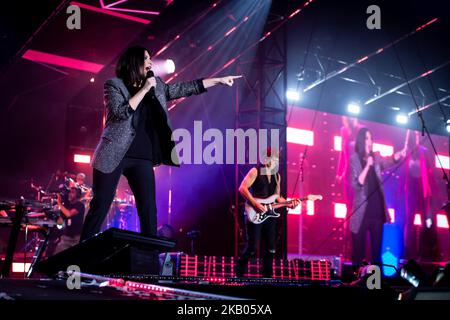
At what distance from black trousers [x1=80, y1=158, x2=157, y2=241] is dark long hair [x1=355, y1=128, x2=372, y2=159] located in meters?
9.95

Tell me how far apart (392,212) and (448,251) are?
2.29m

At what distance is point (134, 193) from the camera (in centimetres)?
391

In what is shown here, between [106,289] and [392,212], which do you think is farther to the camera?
[392,212]

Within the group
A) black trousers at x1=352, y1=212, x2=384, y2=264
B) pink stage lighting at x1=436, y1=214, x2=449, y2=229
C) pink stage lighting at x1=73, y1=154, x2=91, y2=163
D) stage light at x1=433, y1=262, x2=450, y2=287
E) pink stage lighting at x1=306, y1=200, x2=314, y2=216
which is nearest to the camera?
stage light at x1=433, y1=262, x2=450, y2=287

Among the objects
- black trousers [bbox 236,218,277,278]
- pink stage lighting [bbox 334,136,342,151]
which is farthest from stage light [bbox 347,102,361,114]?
black trousers [bbox 236,218,277,278]

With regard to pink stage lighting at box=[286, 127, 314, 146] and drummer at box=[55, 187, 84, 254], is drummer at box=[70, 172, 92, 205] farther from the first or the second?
pink stage lighting at box=[286, 127, 314, 146]

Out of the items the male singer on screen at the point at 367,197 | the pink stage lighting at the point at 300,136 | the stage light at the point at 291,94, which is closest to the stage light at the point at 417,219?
the male singer on screen at the point at 367,197

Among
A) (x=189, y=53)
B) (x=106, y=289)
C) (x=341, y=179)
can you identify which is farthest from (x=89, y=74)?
(x=106, y=289)

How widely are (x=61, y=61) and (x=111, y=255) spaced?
8.23 m

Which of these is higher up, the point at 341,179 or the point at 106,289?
the point at 341,179

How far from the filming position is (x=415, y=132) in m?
15.0

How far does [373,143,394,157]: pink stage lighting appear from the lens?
1385 cm
